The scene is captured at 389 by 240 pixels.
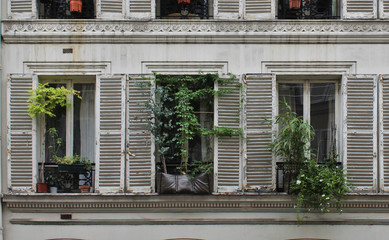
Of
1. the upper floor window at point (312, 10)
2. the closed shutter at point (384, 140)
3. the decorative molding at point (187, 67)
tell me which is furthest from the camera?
the upper floor window at point (312, 10)

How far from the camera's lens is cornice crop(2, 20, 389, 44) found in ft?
34.1

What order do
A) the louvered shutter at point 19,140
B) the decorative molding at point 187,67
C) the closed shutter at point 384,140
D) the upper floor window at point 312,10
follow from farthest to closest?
the upper floor window at point 312,10 < the decorative molding at point 187,67 < the louvered shutter at point 19,140 < the closed shutter at point 384,140

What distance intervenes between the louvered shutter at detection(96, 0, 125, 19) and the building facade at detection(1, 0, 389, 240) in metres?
0.02

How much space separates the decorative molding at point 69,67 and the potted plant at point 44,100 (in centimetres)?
31

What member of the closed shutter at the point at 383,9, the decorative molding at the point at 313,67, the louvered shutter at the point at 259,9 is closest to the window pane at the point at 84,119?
the louvered shutter at the point at 259,9

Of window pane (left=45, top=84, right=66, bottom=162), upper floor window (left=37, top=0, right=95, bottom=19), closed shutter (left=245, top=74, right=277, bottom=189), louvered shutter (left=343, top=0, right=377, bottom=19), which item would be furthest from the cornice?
window pane (left=45, top=84, right=66, bottom=162)

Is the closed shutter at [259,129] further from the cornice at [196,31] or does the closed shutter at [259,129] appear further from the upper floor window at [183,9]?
the upper floor window at [183,9]

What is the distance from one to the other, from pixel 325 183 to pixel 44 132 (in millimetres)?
5557

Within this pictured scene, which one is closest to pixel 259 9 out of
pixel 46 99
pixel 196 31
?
pixel 196 31

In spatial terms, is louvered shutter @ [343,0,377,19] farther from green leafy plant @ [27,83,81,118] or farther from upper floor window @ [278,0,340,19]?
green leafy plant @ [27,83,81,118]

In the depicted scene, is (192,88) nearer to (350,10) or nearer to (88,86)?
(88,86)

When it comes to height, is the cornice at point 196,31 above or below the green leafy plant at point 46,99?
above

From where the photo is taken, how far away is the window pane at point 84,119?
424 inches

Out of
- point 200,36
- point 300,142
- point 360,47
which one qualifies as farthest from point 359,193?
point 200,36
